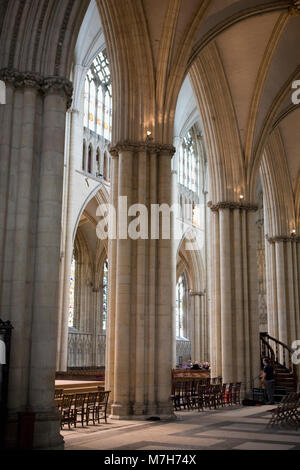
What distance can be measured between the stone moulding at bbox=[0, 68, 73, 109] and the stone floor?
688cm

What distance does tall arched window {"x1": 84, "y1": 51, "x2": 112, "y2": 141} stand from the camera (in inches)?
1278

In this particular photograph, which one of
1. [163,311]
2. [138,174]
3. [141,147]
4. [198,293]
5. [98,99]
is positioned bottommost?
[163,311]

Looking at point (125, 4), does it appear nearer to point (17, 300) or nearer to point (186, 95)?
point (17, 300)

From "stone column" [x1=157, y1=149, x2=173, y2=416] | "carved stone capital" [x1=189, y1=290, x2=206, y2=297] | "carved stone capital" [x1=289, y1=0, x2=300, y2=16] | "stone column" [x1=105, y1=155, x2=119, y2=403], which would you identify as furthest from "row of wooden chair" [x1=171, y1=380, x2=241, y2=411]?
"carved stone capital" [x1=189, y1=290, x2=206, y2=297]

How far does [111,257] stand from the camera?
1655 centimetres

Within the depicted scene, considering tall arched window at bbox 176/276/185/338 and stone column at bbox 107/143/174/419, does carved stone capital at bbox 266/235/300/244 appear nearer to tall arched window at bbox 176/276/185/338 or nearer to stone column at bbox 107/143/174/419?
stone column at bbox 107/143/174/419

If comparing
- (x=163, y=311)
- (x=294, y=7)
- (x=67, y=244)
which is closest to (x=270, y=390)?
(x=163, y=311)

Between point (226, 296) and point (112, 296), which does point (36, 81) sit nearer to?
point (112, 296)

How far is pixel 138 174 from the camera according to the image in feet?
54.9

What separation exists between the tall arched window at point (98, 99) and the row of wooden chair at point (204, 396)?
18.1 m

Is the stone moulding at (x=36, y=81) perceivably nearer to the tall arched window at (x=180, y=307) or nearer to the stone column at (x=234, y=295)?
the stone column at (x=234, y=295)

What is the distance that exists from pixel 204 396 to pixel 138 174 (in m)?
7.38

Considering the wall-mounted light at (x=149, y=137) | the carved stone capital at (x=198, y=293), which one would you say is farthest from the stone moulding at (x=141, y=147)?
the carved stone capital at (x=198, y=293)

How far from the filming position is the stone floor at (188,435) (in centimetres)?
1007
